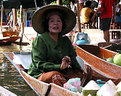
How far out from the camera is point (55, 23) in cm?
309

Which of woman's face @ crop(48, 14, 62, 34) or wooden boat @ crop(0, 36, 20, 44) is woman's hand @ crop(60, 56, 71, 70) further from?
wooden boat @ crop(0, 36, 20, 44)

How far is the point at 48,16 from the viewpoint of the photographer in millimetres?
3197

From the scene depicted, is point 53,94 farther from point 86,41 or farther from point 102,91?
point 86,41

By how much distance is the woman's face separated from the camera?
122 inches

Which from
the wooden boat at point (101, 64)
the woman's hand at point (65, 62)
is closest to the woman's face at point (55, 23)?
the woman's hand at point (65, 62)

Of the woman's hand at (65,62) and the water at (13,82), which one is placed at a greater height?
the woman's hand at (65,62)

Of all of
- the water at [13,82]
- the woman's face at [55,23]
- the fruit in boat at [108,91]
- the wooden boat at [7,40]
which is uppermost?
the woman's face at [55,23]

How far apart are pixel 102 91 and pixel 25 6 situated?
871cm

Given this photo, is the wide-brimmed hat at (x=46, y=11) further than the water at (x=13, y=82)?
No

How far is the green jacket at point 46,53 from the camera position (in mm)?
3029

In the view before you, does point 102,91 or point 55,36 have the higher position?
point 55,36

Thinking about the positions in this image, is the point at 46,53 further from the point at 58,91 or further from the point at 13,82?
the point at 13,82

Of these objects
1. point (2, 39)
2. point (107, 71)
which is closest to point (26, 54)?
point (107, 71)

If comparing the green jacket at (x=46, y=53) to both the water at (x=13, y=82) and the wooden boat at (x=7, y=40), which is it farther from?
the wooden boat at (x=7, y=40)
